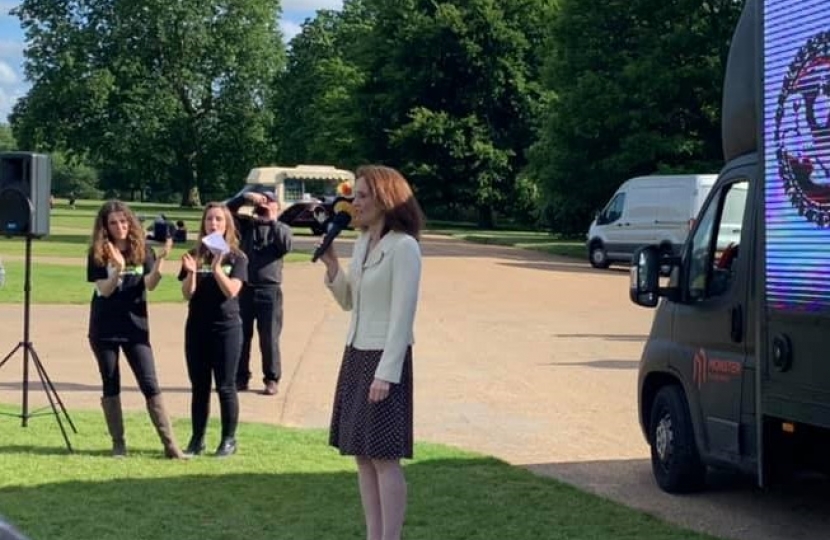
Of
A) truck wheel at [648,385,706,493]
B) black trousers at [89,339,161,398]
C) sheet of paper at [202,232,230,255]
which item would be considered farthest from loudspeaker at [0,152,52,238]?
truck wheel at [648,385,706,493]

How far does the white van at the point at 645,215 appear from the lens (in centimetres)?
3153

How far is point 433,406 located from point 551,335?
617 cm

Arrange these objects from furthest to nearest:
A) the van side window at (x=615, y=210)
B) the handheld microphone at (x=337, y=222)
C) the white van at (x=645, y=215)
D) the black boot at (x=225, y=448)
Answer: the van side window at (x=615, y=210) → the white van at (x=645, y=215) → the black boot at (x=225, y=448) → the handheld microphone at (x=337, y=222)

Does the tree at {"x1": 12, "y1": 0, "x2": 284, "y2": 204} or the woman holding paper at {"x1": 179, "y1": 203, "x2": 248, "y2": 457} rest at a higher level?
the tree at {"x1": 12, "y1": 0, "x2": 284, "y2": 204}

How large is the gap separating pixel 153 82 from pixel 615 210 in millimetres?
51333

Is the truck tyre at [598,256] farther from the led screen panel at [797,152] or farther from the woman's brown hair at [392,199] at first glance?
the woman's brown hair at [392,199]

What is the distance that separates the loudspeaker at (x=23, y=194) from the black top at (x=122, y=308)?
1.38 metres

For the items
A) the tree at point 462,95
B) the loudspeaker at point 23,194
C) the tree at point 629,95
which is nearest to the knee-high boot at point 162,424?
the loudspeaker at point 23,194

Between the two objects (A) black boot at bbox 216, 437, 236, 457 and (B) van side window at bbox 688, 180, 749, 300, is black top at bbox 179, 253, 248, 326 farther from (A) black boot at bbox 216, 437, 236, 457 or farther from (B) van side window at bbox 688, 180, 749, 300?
(B) van side window at bbox 688, 180, 749, 300

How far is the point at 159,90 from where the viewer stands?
78.5m

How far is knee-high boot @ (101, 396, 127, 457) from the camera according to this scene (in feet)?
28.2

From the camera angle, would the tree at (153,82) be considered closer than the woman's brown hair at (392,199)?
No

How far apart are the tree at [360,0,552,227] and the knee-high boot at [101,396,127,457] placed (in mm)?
48709

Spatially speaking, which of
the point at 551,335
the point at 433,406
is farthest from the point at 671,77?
the point at 433,406
